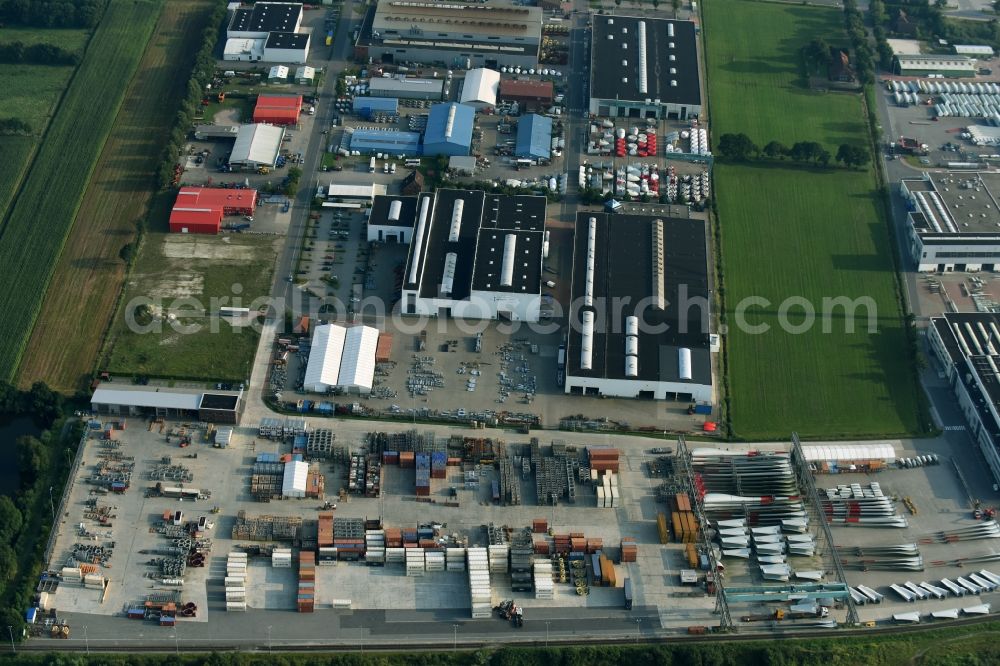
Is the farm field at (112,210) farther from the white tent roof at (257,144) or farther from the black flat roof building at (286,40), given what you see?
the black flat roof building at (286,40)

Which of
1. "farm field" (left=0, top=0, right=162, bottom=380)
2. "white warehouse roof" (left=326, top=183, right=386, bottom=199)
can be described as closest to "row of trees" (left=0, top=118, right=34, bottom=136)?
"farm field" (left=0, top=0, right=162, bottom=380)

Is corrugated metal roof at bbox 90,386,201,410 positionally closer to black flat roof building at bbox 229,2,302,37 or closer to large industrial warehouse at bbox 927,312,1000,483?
black flat roof building at bbox 229,2,302,37

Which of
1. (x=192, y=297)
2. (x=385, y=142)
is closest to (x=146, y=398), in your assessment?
(x=192, y=297)

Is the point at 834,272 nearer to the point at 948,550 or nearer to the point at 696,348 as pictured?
the point at 696,348

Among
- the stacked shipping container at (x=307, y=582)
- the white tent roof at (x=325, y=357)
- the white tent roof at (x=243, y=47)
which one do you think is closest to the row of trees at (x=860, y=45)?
the white tent roof at (x=243, y=47)

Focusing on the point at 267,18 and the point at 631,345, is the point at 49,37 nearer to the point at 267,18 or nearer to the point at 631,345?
the point at 267,18

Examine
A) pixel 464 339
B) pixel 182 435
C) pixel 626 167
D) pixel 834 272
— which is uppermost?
pixel 626 167

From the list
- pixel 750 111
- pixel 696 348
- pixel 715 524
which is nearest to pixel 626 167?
pixel 750 111
